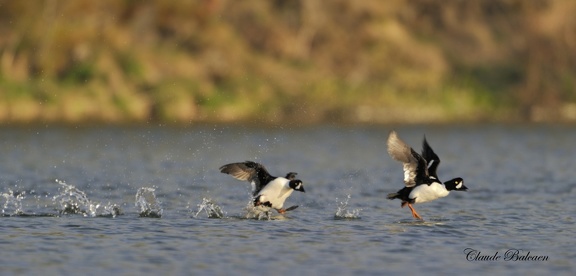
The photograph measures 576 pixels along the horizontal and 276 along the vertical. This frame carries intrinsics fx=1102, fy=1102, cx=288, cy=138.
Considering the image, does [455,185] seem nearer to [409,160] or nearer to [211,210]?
[409,160]

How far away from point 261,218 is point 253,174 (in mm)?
738

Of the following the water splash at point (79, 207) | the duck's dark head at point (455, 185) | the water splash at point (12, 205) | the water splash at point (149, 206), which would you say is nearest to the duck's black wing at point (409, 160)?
the duck's dark head at point (455, 185)

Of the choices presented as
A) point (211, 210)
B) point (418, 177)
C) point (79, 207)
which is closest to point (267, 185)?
point (211, 210)

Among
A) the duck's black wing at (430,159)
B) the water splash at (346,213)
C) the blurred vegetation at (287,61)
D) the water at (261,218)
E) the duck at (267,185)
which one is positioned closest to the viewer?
the water at (261,218)

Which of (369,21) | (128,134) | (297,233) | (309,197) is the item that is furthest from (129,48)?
(297,233)

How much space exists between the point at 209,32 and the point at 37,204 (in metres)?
31.8

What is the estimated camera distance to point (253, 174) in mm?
16484

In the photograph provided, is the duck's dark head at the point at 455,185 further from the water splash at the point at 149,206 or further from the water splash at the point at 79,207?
the water splash at the point at 79,207

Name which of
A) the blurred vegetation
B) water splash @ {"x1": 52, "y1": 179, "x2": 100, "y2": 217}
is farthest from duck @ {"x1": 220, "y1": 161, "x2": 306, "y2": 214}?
the blurred vegetation

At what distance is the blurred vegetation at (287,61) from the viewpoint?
134 ft

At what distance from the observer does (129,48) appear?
44.4m

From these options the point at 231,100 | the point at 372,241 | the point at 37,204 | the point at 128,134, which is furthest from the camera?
the point at 231,100

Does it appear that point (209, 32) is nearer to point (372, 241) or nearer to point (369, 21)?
point (369, 21)

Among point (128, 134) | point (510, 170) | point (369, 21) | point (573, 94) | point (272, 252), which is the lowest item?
point (272, 252)
